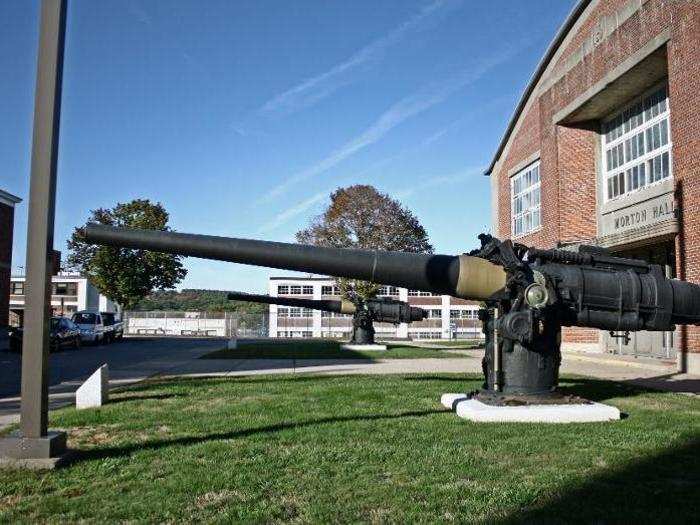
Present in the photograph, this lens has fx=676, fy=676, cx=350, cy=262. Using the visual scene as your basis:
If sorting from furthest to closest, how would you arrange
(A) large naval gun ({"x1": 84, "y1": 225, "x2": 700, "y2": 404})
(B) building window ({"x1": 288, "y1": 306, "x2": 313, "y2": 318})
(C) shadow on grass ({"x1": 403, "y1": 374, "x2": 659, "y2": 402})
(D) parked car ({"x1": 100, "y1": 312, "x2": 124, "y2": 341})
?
1. (B) building window ({"x1": 288, "y1": 306, "x2": 313, "y2": 318})
2. (D) parked car ({"x1": 100, "y1": 312, "x2": 124, "y2": 341})
3. (C) shadow on grass ({"x1": 403, "y1": 374, "x2": 659, "y2": 402})
4. (A) large naval gun ({"x1": 84, "y1": 225, "x2": 700, "y2": 404})

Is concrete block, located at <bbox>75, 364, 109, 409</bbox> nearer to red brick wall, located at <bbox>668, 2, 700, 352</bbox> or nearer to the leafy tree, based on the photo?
red brick wall, located at <bbox>668, 2, 700, 352</bbox>

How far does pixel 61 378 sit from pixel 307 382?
607 centimetres

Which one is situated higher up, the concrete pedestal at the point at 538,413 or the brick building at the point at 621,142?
the brick building at the point at 621,142

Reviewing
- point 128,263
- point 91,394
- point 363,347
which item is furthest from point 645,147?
point 128,263

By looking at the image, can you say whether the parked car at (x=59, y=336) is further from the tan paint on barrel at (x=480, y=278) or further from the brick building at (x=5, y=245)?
the tan paint on barrel at (x=480, y=278)

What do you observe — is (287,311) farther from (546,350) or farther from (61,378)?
(546,350)

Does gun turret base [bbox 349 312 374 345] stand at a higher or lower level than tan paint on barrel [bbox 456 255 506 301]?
lower

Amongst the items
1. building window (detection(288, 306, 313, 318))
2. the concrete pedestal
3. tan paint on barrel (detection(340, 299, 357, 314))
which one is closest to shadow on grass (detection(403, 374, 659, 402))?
the concrete pedestal

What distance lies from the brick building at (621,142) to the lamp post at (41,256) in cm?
1296

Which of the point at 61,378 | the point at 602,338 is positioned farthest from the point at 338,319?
the point at 61,378

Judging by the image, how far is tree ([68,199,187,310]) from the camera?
47.3 metres

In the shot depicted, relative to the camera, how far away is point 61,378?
14602 millimetres

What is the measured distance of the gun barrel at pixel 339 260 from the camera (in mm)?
6738

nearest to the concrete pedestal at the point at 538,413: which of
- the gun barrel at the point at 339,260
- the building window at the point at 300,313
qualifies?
the gun barrel at the point at 339,260
